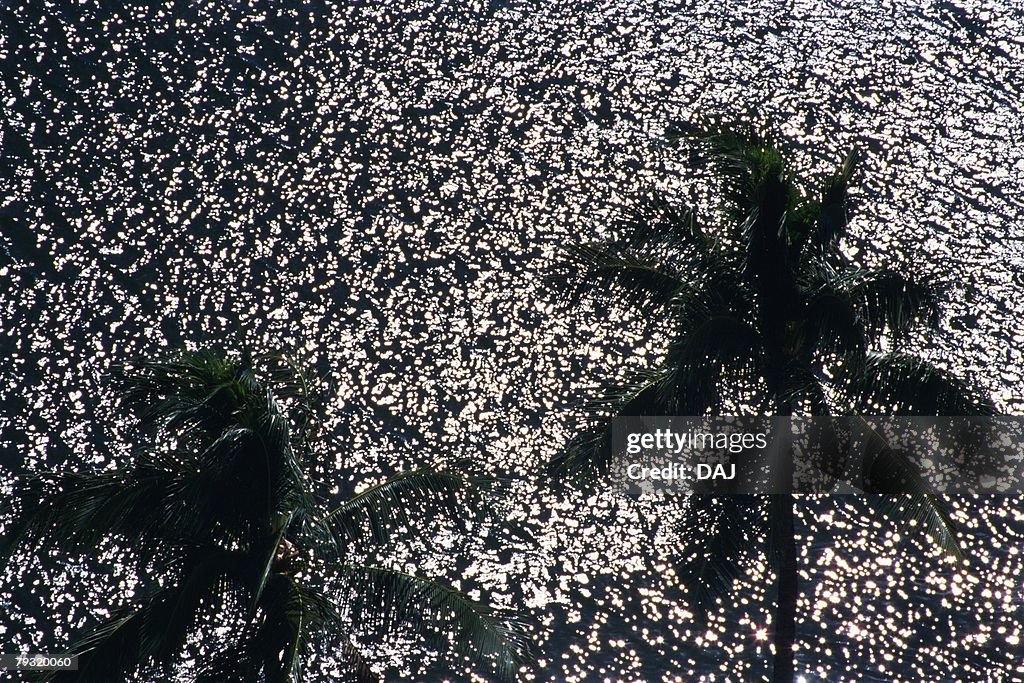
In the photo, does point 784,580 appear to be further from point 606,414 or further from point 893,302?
point 893,302

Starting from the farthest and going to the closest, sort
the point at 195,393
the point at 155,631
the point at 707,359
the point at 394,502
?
the point at 707,359 → the point at 394,502 → the point at 195,393 → the point at 155,631

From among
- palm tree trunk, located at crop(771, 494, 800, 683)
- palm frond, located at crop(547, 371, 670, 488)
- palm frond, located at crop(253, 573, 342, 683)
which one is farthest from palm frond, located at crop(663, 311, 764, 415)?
palm frond, located at crop(253, 573, 342, 683)

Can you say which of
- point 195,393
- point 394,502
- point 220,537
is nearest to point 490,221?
point 394,502

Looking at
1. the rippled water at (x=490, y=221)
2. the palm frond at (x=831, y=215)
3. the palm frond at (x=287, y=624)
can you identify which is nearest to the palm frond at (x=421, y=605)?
the palm frond at (x=287, y=624)

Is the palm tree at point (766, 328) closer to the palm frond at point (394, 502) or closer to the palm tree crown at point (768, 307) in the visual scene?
the palm tree crown at point (768, 307)

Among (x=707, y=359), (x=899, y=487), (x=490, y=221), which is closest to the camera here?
(x=707, y=359)

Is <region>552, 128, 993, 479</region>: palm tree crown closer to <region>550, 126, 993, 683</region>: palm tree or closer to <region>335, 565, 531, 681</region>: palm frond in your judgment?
<region>550, 126, 993, 683</region>: palm tree
